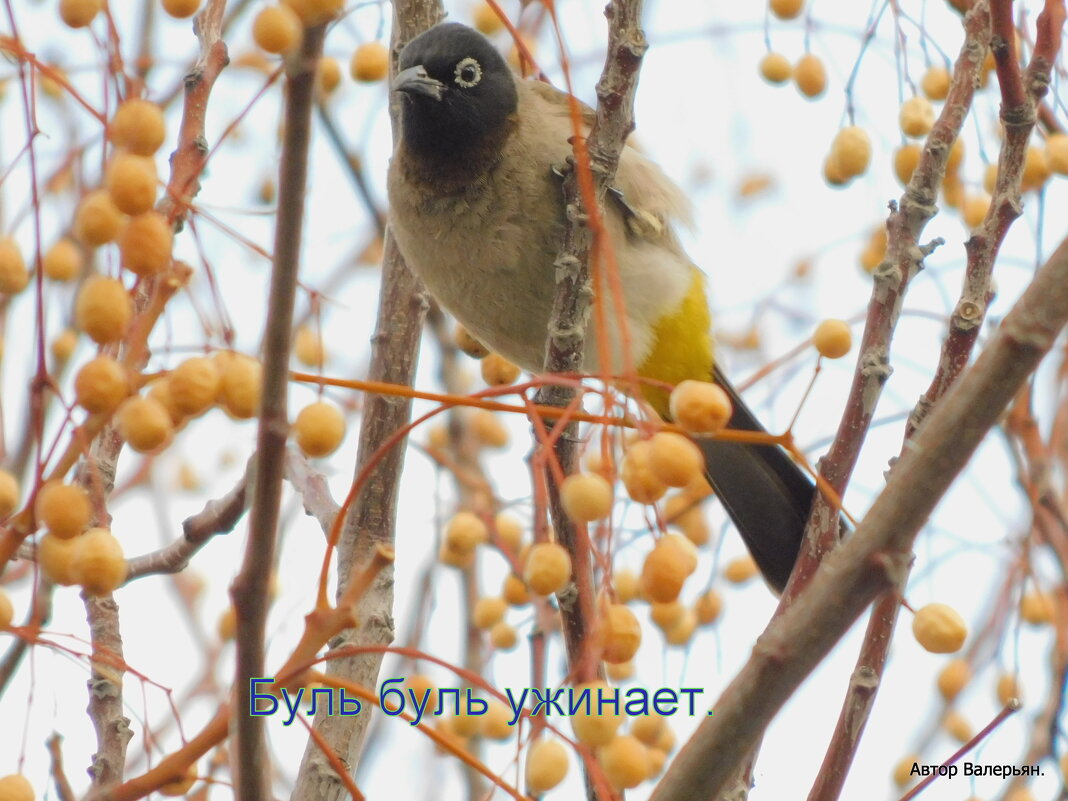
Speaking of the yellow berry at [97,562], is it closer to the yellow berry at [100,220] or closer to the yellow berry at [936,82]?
the yellow berry at [100,220]

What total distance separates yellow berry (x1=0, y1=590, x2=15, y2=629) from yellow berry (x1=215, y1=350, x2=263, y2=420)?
0.34m

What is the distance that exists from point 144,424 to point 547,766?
624 millimetres

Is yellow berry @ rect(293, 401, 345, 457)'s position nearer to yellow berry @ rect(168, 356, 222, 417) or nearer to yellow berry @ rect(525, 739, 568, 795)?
yellow berry @ rect(168, 356, 222, 417)

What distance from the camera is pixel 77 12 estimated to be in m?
1.78

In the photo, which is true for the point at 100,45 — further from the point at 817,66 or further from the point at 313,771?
the point at 817,66

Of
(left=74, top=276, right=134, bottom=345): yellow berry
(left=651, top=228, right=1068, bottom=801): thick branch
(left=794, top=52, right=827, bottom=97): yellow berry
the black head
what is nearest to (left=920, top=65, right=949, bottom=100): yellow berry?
(left=794, top=52, right=827, bottom=97): yellow berry

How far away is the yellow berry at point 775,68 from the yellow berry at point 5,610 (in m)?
2.30

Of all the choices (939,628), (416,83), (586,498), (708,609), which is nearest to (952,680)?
(708,609)

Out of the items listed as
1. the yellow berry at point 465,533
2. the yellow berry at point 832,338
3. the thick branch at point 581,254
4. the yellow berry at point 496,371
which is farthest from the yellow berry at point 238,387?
the yellow berry at point 496,371

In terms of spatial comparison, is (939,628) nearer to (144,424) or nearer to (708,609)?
(144,424)

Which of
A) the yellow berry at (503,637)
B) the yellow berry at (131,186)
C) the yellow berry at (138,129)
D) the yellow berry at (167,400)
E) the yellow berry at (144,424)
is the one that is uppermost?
the yellow berry at (503,637)

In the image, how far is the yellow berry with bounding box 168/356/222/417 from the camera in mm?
1628

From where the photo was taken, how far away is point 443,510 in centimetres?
393

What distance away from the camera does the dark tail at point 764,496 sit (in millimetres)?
4020
